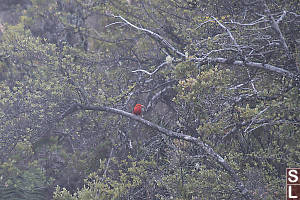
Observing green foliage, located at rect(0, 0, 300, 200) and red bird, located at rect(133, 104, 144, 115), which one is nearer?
green foliage, located at rect(0, 0, 300, 200)

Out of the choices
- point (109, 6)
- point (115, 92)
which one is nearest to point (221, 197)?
point (115, 92)

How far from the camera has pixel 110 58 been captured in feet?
29.4

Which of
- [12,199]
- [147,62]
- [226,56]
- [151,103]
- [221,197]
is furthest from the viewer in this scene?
[147,62]

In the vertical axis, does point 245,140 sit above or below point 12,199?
above

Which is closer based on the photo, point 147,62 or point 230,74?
point 230,74

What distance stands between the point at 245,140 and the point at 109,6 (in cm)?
479

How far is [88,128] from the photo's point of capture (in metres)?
8.20

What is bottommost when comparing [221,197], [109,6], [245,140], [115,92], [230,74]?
[221,197]

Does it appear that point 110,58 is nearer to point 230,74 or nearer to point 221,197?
point 230,74

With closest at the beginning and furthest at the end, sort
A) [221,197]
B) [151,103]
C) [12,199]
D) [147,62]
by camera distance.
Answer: [221,197] → [12,199] → [151,103] → [147,62]

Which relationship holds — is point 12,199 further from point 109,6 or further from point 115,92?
point 109,6

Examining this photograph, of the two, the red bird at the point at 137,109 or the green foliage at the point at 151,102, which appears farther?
the red bird at the point at 137,109

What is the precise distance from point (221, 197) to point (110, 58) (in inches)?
195

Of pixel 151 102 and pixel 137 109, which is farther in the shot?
pixel 151 102
